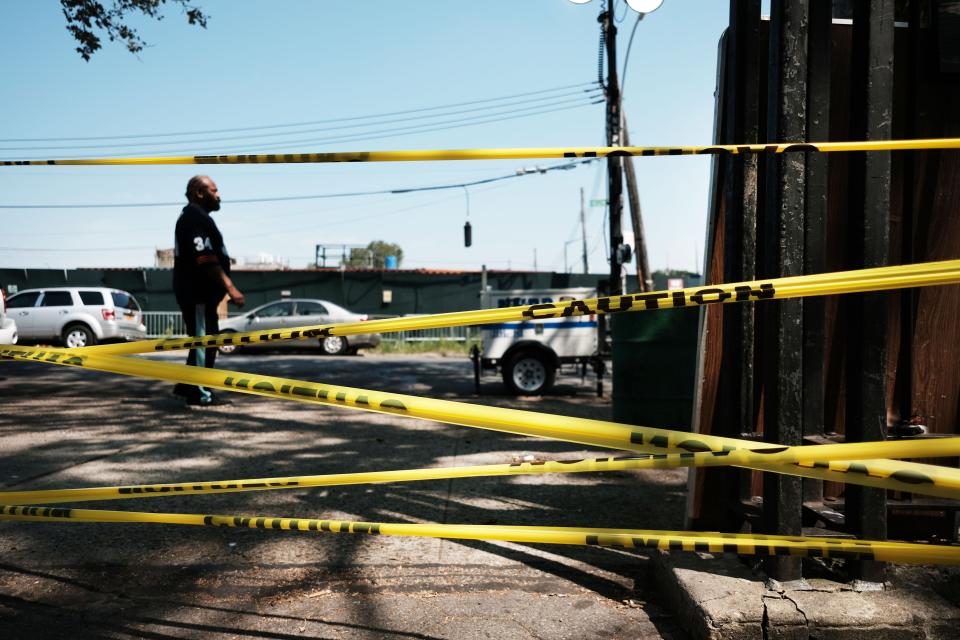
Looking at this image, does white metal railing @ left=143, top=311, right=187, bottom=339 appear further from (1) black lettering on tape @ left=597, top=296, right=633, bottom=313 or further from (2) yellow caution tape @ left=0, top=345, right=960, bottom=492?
(1) black lettering on tape @ left=597, top=296, right=633, bottom=313

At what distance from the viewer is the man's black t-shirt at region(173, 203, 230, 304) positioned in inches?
231

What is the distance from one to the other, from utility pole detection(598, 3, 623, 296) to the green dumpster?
Result: 27.5ft

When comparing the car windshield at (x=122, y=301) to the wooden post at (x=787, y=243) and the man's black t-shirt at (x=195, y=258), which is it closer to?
the man's black t-shirt at (x=195, y=258)

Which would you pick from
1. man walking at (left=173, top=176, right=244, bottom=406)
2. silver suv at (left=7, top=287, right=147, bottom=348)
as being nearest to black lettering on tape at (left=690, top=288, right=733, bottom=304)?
man walking at (left=173, top=176, right=244, bottom=406)

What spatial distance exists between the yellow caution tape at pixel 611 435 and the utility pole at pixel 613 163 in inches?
478

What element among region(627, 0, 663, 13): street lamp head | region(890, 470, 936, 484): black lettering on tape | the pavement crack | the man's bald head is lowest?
the pavement crack

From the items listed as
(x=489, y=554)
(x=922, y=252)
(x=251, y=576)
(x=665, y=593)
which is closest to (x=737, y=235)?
(x=922, y=252)

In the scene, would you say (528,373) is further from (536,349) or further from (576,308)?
(576,308)

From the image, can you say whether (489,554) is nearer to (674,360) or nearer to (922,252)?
(922,252)

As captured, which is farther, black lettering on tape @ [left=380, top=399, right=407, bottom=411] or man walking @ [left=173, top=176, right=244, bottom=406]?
man walking @ [left=173, top=176, right=244, bottom=406]

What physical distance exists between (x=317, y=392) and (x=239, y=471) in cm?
262

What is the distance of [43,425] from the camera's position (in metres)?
5.67

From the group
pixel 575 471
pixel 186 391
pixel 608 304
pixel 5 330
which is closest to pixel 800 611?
pixel 575 471

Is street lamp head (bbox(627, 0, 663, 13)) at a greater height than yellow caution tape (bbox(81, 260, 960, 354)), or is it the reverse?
street lamp head (bbox(627, 0, 663, 13))
